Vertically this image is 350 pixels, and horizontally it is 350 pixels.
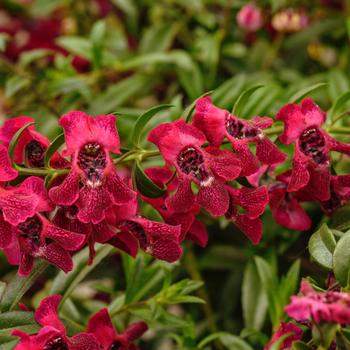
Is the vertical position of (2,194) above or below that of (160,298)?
above

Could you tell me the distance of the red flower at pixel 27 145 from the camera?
0.60m

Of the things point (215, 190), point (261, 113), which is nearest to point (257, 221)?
point (215, 190)

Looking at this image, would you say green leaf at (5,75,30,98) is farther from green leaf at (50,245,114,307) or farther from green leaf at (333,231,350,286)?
green leaf at (333,231,350,286)

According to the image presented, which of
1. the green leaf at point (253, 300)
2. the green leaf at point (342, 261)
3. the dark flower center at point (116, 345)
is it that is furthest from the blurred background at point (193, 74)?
the green leaf at point (342, 261)

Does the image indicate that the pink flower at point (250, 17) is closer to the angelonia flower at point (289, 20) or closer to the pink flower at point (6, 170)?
the angelonia flower at point (289, 20)

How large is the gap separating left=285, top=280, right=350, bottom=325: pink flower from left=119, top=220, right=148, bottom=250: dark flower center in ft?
0.52

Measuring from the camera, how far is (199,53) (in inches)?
43.8

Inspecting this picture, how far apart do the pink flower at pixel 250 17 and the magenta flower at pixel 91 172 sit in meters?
0.59

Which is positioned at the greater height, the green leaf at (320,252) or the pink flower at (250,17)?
the green leaf at (320,252)

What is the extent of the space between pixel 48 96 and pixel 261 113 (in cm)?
33

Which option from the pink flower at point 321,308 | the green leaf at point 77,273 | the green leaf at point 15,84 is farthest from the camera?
the green leaf at point 15,84

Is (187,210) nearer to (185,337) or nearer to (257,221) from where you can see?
(257,221)

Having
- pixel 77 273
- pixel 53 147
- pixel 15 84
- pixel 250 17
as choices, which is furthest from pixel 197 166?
pixel 250 17

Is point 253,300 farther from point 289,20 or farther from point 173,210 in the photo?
point 289,20
